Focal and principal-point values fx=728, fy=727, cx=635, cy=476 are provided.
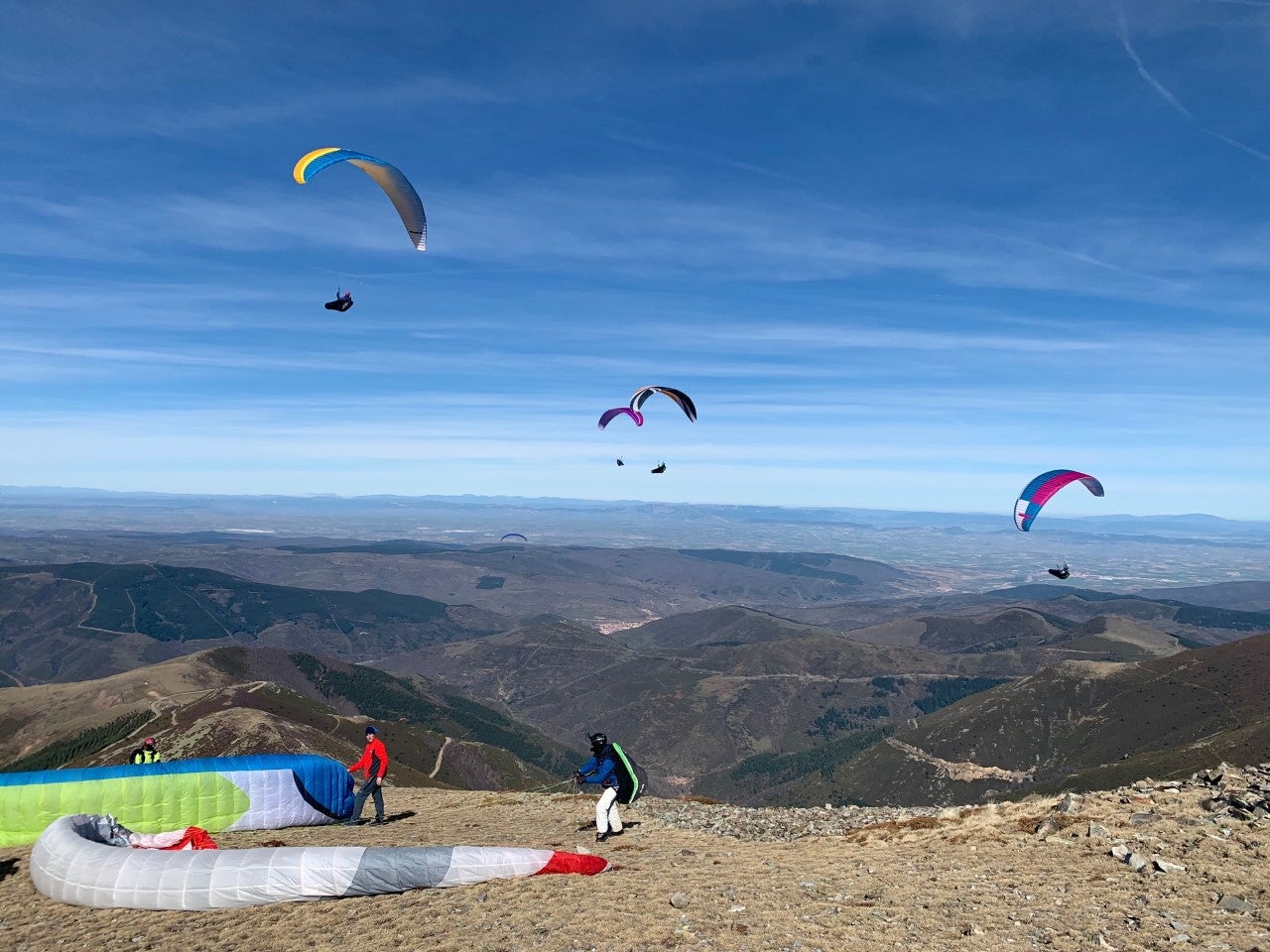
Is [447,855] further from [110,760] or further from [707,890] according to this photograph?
[110,760]

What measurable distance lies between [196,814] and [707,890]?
21.1m

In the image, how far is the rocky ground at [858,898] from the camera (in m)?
15.1

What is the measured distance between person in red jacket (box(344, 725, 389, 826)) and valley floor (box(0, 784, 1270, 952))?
6.11m

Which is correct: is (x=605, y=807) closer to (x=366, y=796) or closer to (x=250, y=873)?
(x=366, y=796)

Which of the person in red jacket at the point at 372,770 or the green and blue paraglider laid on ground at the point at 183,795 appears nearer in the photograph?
the person in red jacket at the point at 372,770

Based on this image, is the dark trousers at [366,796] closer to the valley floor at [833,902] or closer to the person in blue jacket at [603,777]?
the valley floor at [833,902]

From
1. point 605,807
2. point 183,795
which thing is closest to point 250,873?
point 605,807

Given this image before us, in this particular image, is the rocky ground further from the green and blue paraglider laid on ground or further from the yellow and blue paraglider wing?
the yellow and blue paraglider wing

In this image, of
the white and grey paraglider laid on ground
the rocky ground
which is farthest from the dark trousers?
the white and grey paraglider laid on ground

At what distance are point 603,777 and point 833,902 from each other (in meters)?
8.38

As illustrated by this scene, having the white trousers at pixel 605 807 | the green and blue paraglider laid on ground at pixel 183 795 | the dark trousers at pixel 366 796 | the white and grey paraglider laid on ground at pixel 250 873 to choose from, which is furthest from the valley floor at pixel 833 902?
the dark trousers at pixel 366 796

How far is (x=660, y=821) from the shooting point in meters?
29.2

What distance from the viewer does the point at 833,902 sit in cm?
1755

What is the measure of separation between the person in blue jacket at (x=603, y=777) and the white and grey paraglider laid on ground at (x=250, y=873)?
393 cm
